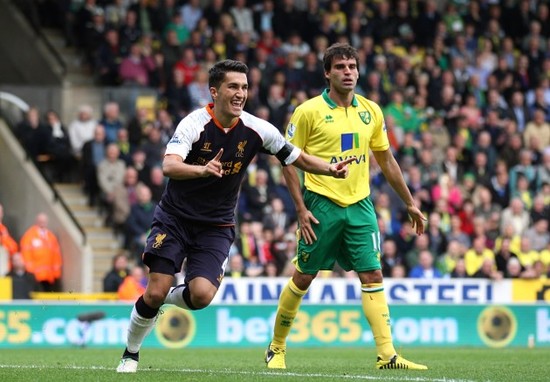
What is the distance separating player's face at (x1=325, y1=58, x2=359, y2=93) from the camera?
10.9 metres

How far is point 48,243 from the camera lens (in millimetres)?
20391

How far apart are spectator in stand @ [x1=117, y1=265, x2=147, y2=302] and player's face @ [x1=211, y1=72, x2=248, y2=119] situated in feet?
31.3

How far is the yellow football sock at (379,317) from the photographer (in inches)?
419

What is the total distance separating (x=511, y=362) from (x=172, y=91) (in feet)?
37.4

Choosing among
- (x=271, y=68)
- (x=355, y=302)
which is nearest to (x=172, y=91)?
(x=271, y=68)

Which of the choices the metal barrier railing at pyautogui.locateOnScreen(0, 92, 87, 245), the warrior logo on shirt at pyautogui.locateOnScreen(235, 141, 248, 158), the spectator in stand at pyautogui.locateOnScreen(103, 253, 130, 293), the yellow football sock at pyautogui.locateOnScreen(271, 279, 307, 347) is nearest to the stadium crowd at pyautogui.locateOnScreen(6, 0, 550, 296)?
the metal barrier railing at pyautogui.locateOnScreen(0, 92, 87, 245)

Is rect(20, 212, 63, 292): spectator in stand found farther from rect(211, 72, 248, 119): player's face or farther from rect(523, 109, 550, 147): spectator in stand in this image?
rect(211, 72, 248, 119): player's face

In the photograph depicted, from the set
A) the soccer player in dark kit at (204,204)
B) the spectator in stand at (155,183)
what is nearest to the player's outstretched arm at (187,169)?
the soccer player in dark kit at (204,204)

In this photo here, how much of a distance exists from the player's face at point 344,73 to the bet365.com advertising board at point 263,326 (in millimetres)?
7851

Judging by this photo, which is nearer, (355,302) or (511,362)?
(511,362)

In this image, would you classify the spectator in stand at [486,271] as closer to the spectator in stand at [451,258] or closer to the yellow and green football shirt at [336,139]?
the spectator in stand at [451,258]

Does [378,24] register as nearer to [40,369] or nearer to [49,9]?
[49,9]

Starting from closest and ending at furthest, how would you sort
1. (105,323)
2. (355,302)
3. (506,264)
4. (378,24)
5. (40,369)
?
(40,369) < (105,323) < (355,302) < (506,264) < (378,24)

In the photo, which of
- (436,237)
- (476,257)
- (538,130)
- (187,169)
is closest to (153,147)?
(436,237)
